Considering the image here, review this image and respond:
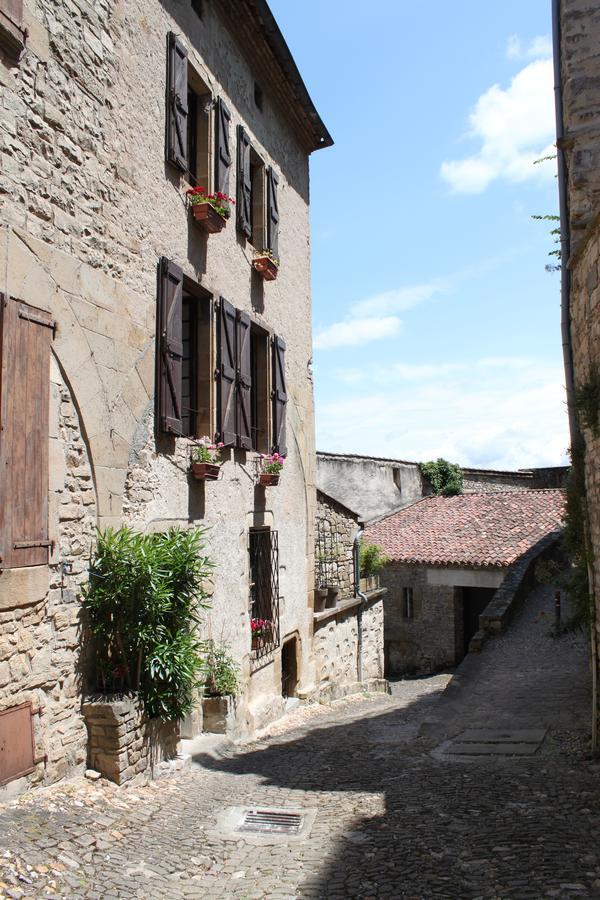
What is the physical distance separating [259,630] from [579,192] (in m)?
6.24

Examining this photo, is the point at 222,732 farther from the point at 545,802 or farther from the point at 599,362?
the point at 599,362

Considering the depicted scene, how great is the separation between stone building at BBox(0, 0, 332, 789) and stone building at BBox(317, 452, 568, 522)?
924cm

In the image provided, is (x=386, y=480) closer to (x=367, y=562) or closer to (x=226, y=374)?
(x=367, y=562)

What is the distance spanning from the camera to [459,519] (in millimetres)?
20844

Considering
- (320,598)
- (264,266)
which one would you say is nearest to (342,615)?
(320,598)

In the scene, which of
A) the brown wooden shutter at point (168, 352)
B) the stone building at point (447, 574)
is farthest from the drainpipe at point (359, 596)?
the brown wooden shutter at point (168, 352)

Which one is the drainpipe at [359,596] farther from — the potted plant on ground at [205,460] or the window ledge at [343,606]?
the potted plant on ground at [205,460]

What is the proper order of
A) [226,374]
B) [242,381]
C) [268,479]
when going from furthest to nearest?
[268,479] → [242,381] → [226,374]

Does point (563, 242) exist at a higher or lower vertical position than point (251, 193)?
lower

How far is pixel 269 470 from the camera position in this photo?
32.3 feet

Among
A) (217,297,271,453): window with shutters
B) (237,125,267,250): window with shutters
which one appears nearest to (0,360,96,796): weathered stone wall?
(217,297,271,453): window with shutters

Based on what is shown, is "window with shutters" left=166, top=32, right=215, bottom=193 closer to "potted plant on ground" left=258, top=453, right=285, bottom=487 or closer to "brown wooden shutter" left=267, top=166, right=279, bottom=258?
"brown wooden shutter" left=267, top=166, right=279, bottom=258

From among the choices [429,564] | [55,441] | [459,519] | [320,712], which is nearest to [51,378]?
[55,441]

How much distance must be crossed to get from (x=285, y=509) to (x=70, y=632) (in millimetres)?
5206
